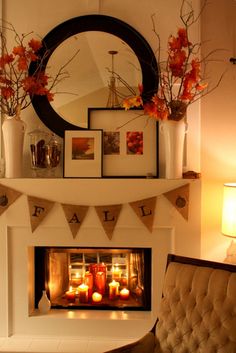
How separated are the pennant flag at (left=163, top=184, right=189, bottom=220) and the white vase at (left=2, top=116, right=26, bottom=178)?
1.01 meters

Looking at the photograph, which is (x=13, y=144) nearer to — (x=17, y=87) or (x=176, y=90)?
(x=17, y=87)

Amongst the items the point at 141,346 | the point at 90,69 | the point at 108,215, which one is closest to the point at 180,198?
the point at 108,215

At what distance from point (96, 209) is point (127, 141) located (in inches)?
20.9

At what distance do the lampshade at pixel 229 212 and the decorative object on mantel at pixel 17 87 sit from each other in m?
1.33

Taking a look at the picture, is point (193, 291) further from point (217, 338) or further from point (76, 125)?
point (76, 125)

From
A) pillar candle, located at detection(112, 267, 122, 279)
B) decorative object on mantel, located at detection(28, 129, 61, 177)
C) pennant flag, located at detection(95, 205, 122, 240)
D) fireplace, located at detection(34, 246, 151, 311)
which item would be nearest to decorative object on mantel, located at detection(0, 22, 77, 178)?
decorative object on mantel, located at detection(28, 129, 61, 177)

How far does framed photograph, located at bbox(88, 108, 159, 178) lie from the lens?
2.57 meters

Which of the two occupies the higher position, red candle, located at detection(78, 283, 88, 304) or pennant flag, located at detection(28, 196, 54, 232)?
pennant flag, located at detection(28, 196, 54, 232)

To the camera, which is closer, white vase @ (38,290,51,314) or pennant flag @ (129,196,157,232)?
pennant flag @ (129,196,157,232)

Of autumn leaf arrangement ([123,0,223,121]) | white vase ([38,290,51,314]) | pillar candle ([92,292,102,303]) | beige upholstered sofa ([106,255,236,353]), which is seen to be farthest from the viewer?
pillar candle ([92,292,102,303])

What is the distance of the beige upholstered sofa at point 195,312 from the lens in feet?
5.44

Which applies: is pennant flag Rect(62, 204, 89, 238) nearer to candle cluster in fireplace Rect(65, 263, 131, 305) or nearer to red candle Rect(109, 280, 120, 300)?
candle cluster in fireplace Rect(65, 263, 131, 305)

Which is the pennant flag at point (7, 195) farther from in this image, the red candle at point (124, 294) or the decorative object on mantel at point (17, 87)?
the red candle at point (124, 294)

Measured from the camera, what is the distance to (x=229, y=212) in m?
2.30
